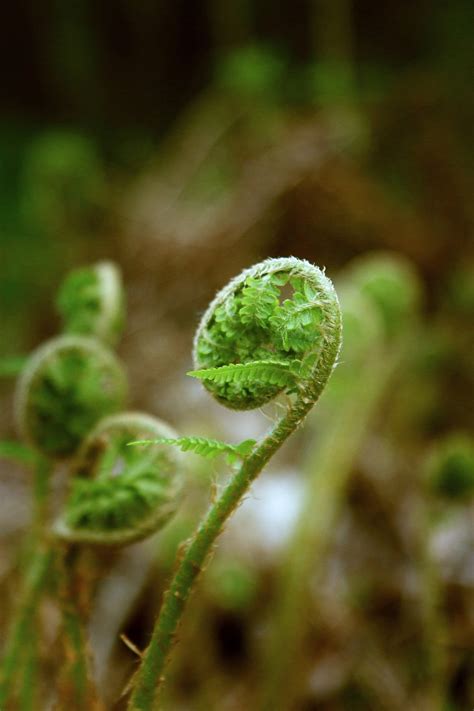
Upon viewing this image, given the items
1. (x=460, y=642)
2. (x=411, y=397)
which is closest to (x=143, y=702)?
(x=460, y=642)

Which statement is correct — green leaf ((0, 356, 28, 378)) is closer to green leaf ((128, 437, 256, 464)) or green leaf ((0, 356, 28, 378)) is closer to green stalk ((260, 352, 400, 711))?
green leaf ((128, 437, 256, 464))

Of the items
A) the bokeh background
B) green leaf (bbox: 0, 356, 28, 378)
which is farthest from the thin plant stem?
green leaf (bbox: 0, 356, 28, 378)

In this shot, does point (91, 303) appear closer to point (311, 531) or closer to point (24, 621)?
point (24, 621)

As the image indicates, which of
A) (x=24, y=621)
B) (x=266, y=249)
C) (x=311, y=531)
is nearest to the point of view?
(x=24, y=621)

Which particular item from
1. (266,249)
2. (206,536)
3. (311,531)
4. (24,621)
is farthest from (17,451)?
(266,249)

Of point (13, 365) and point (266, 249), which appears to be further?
point (266, 249)

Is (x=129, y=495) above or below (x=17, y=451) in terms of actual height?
below

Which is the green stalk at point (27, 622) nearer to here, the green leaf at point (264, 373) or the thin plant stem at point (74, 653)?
the thin plant stem at point (74, 653)
